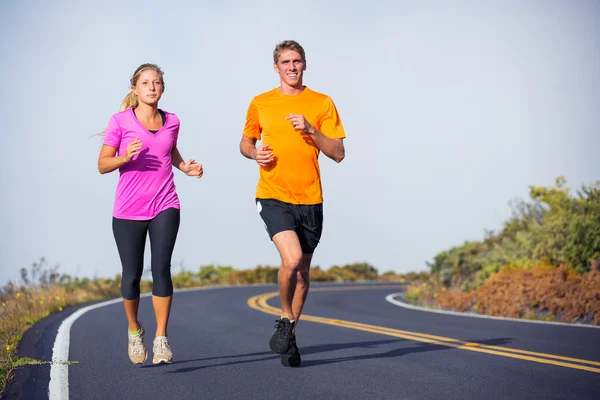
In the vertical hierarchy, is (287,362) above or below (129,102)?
below

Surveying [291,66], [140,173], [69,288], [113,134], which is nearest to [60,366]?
[140,173]

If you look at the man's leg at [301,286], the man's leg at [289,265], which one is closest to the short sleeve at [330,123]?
the man's leg at [289,265]

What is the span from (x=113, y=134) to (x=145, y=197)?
60 centimetres

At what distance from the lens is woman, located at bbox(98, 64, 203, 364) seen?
714 centimetres

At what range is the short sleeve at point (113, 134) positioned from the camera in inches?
282

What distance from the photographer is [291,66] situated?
24.7 ft

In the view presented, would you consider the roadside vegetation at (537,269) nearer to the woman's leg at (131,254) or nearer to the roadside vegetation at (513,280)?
the roadside vegetation at (513,280)

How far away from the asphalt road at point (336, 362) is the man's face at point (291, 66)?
255 centimetres

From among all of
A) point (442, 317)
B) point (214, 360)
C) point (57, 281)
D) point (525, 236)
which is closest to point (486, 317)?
point (442, 317)

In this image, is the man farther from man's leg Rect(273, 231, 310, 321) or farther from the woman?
the woman

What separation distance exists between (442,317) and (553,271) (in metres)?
2.14

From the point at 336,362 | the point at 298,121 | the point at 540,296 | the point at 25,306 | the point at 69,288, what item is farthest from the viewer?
the point at 69,288

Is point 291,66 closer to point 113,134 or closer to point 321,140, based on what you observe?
point 321,140

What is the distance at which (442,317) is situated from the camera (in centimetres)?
1463
